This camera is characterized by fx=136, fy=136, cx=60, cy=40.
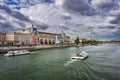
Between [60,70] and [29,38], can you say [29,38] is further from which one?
[60,70]

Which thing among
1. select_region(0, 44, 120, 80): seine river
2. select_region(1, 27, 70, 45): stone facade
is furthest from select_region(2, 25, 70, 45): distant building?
select_region(0, 44, 120, 80): seine river

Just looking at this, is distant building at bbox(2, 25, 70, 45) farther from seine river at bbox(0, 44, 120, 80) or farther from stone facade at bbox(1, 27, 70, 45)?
seine river at bbox(0, 44, 120, 80)

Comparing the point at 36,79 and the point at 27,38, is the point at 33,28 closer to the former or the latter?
the point at 27,38

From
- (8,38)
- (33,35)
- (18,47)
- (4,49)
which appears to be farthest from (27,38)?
(4,49)

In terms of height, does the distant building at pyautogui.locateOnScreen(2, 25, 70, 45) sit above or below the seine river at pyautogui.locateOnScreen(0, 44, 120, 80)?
above

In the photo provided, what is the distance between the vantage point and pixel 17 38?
115688 mm

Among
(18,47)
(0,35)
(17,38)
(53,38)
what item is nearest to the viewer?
(18,47)

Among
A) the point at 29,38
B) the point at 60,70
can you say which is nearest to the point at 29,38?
the point at 29,38

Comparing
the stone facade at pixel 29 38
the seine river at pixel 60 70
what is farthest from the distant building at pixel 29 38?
the seine river at pixel 60 70

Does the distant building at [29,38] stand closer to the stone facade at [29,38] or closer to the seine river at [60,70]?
the stone facade at [29,38]

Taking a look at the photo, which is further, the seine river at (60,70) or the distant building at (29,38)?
the distant building at (29,38)

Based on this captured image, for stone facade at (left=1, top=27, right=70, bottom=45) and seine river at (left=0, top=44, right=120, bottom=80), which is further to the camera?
stone facade at (left=1, top=27, right=70, bottom=45)

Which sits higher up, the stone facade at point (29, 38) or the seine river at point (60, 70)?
the stone facade at point (29, 38)

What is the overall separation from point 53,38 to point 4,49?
94.9 meters
